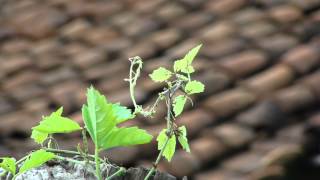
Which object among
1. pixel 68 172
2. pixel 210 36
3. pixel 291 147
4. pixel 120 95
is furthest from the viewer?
pixel 210 36

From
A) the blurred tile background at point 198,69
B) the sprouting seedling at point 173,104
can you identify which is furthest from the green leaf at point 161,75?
the blurred tile background at point 198,69

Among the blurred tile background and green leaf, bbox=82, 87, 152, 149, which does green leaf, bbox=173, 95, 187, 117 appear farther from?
the blurred tile background

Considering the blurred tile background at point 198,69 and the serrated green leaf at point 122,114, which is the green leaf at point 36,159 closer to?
the serrated green leaf at point 122,114

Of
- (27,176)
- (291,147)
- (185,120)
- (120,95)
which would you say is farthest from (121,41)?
(27,176)

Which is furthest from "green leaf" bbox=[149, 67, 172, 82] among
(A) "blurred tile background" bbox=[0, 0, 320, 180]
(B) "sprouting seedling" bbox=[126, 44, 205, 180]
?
(A) "blurred tile background" bbox=[0, 0, 320, 180]

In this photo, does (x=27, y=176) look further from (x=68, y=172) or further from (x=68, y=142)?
(x=68, y=142)

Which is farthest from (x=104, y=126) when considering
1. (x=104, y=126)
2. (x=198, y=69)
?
(x=198, y=69)
